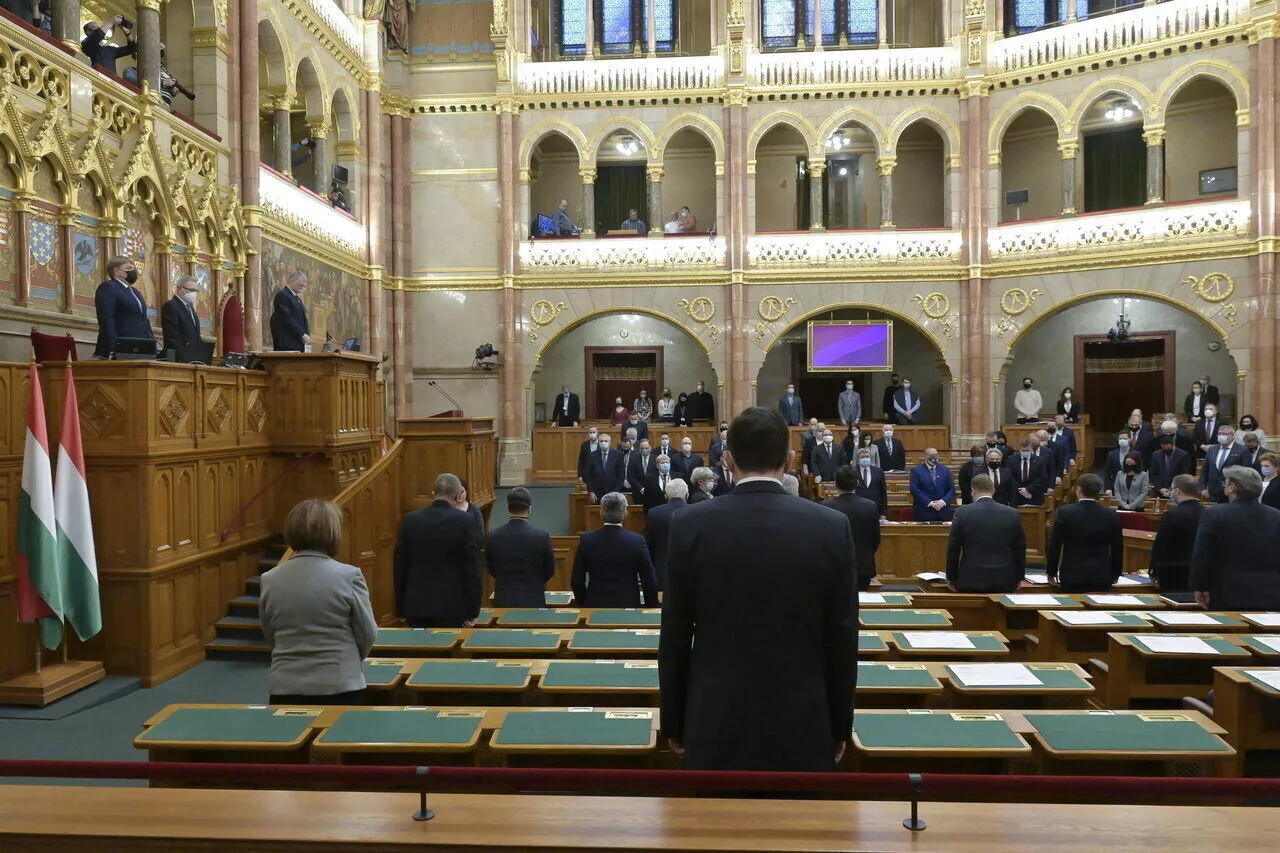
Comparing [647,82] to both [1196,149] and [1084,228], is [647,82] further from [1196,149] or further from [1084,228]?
[1196,149]

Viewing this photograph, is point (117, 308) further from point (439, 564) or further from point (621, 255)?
point (621, 255)

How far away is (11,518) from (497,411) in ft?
41.6

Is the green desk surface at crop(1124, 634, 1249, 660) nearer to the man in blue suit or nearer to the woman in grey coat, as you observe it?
the woman in grey coat

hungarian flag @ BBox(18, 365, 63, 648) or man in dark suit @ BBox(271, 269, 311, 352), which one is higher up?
man in dark suit @ BBox(271, 269, 311, 352)

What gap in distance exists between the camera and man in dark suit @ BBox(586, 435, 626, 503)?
1161 centimetres

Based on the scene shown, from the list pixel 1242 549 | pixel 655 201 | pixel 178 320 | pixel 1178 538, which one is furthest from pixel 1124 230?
pixel 178 320

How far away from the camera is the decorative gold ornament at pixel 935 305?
1811 centimetres

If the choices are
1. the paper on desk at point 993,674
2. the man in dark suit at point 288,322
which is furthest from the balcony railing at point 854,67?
the paper on desk at point 993,674

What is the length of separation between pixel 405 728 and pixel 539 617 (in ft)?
7.58

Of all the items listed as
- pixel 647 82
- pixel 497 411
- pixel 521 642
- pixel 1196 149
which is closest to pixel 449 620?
pixel 521 642

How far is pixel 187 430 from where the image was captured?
7086 millimetres

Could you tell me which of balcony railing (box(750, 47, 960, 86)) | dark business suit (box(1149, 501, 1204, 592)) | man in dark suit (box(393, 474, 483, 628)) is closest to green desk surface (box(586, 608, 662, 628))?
man in dark suit (box(393, 474, 483, 628))

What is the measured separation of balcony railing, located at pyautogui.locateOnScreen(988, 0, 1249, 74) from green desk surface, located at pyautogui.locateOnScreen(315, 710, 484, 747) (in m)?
18.3

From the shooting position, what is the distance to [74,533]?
19.8ft
